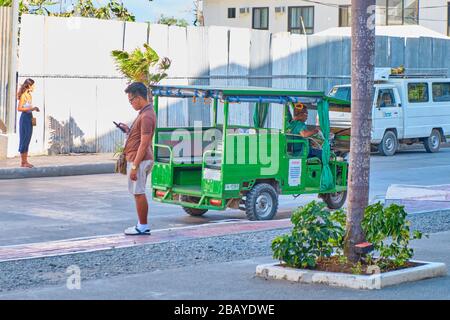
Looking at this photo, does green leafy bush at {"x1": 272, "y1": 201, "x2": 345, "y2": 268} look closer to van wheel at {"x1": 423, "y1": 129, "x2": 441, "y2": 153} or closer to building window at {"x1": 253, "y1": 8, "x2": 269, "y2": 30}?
van wheel at {"x1": 423, "y1": 129, "x2": 441, "y2": 153}

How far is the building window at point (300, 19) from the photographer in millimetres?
56781

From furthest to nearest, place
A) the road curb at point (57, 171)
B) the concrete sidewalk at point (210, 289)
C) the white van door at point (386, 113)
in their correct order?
the white van door at point (386, 113) → the road curb at point (57, 171) → the concrete sidewalk at point (210, 289)

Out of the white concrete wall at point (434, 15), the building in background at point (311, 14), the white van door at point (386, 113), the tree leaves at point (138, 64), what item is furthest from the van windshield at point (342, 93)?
the white concrete wall at point (434, 15)

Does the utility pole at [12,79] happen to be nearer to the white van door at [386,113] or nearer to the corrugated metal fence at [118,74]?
the corrugated metal fence at [118,74]

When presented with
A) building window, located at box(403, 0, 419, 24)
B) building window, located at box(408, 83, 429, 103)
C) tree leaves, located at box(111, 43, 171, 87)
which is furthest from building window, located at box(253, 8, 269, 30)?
tree leaves, located at box(111, 43, 171, 87)

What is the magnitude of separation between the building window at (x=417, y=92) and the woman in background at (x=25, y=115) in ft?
37.2

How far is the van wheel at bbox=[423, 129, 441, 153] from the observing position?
94.9 ft

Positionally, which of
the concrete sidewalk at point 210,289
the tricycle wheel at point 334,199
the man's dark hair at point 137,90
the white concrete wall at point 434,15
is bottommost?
the concrete sidewalk at point 210,289

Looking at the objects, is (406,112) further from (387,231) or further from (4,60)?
(387,231)

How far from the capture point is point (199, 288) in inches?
359

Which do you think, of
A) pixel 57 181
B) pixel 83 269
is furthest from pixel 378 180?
pixel 83 269

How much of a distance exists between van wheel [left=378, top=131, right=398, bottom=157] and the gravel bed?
48.7 feet

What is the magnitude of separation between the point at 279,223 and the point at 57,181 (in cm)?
710

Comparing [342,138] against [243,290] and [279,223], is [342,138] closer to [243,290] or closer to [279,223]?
[279,223]
